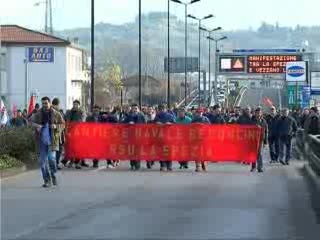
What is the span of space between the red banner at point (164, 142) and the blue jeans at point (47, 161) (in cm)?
656

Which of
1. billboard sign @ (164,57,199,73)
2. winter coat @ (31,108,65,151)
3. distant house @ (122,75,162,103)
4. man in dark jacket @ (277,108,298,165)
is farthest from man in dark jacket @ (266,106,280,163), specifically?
distant house @ (122,75,162,103)

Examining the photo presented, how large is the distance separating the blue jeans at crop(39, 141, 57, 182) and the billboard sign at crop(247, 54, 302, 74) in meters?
57.9

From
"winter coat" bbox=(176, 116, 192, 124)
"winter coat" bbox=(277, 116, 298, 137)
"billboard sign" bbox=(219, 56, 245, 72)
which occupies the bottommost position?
"winter coat" bbox=(277, 116, 298, 137)

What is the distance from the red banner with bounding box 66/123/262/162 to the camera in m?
25.0

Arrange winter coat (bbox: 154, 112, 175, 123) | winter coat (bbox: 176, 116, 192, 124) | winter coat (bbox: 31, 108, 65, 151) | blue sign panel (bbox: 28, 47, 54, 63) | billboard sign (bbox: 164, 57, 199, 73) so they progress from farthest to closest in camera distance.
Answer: billboard sign (bbox: 164, 57, 199, 73) < blue sign panel (bbox: 28, 47, 54, 63) < winter coat (bbox: 176, 116, 192, 124) < winter coat (bbox: 154, 112, 175, 123) < winter coat (bbox: 31, 108, 65, 151)

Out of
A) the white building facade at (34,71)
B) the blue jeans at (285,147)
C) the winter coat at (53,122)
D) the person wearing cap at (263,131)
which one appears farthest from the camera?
the white building facade at (34,71)

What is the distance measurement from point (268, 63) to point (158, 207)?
6284 centimetres

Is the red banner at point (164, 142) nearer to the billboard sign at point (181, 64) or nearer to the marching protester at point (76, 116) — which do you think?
the marching protester at point (76, 116)

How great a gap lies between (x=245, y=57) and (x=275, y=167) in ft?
169

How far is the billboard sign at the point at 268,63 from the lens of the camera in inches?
2963

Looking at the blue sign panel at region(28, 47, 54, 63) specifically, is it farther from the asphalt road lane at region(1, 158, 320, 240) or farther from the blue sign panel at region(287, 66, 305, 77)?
the blue sign panel at region(287, 66, 305, 77)

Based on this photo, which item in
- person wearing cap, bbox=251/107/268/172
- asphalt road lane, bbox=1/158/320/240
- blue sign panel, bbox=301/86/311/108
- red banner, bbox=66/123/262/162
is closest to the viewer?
asphalt road lane, bbox=1/158/320/240

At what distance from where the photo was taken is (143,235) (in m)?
11.4

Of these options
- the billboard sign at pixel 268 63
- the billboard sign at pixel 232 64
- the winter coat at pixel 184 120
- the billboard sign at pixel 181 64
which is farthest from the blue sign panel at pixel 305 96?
the winter coat at pixel 184 120
